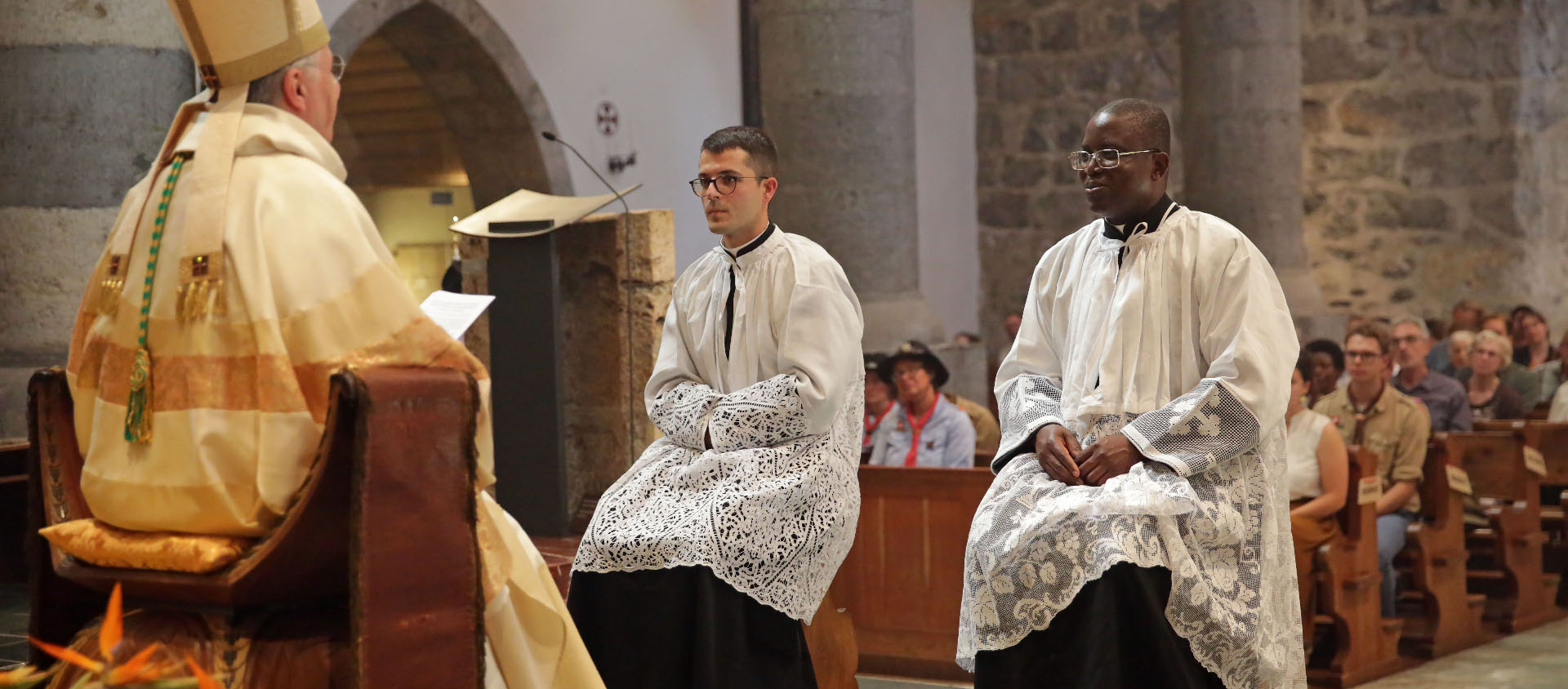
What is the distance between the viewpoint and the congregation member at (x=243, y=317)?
7.20ft

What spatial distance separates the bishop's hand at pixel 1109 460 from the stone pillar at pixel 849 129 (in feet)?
17.5

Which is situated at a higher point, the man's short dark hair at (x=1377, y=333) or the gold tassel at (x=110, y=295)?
the gold tassel at (x=110, y=295)

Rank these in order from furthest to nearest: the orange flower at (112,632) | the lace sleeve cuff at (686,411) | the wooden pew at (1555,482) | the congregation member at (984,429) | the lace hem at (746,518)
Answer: the congregation member at (984,429) < the wooden pew at (1555,482) < the lace sleeve cuff at (686,411) < the lace hem at (746,518) < the orange flower at (112,632)

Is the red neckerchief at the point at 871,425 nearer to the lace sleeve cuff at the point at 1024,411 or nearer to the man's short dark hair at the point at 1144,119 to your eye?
the lace sleeve cuff at the point at 1024,411

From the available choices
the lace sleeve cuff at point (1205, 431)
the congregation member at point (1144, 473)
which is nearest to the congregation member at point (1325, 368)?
the congregation member at point (1144, 473)

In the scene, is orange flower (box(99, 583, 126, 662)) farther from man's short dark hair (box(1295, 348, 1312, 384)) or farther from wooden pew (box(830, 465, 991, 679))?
man's short dark hair (box(1295, 348, 1312, 384))

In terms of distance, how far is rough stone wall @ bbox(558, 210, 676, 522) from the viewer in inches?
216

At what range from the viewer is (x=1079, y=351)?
3689 mm

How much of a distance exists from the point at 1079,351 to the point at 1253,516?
55 cm

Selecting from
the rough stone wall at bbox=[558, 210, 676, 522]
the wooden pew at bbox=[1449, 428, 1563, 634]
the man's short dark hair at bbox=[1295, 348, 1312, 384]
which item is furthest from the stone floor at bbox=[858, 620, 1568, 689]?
the rough stone wall at bbox=[558, 210, 676, 522]

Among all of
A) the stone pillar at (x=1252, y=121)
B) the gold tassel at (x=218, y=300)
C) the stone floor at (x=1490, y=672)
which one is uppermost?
the stone pillar at (x=1252, y=121)

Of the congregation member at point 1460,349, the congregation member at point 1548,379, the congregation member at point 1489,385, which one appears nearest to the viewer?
the congregation member at point 1489,385

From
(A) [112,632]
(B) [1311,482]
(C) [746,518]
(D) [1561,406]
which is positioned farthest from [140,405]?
(D) [1561,406]

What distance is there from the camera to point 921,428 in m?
6.30
